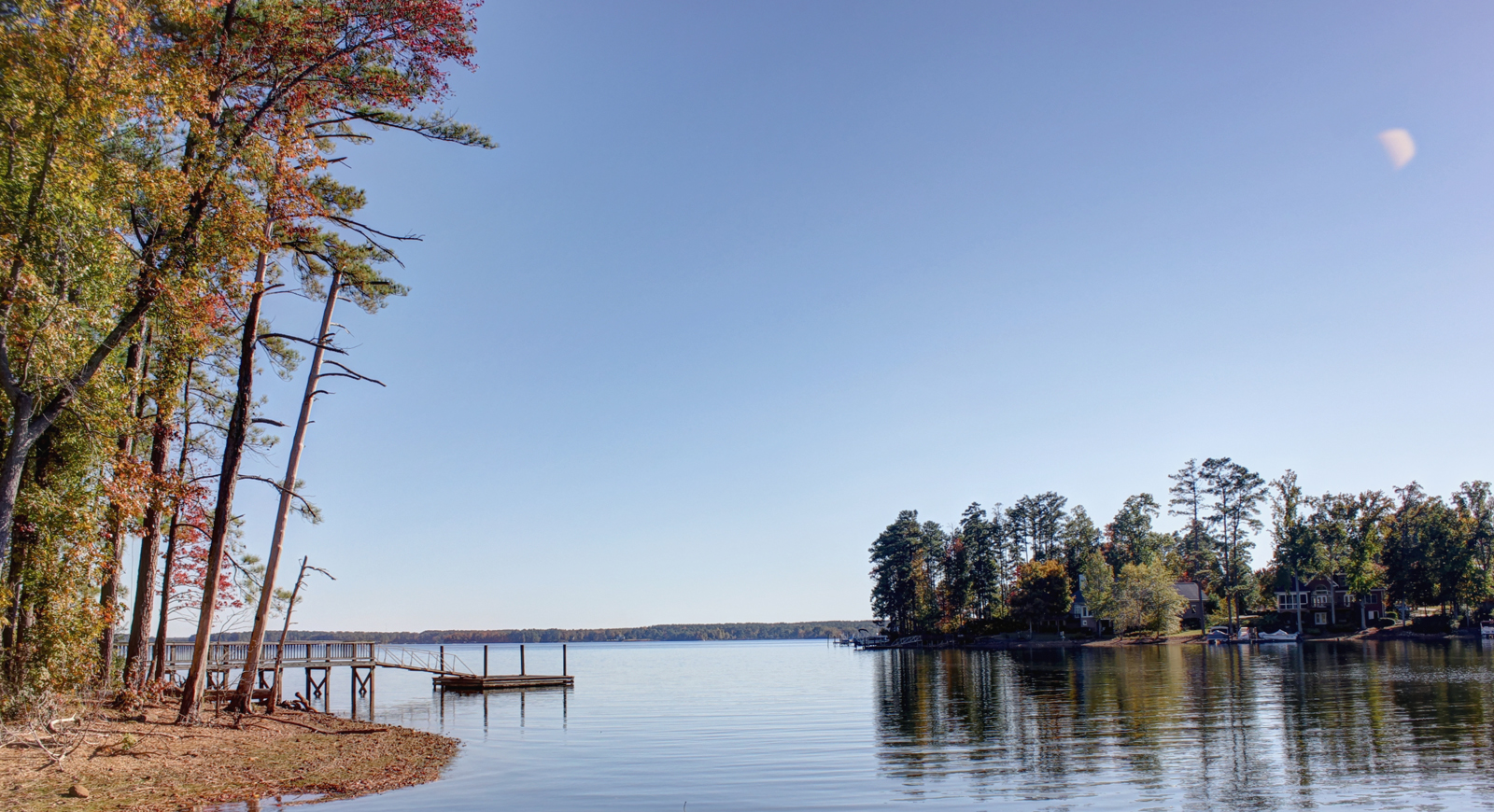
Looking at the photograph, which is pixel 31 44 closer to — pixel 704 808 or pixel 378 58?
pixel 378 58

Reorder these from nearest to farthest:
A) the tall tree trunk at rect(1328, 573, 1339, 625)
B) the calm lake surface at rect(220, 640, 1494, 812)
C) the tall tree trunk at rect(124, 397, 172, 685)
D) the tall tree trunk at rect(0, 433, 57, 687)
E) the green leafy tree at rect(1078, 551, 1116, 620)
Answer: the calm lake surface at rect(220, 640, 1494, 812) < the tall tree trunk at rect(0, 433, 57, 687) < the tall tree trunk at rect(124, 397, 172, 685) < the green leafy tree at rect(1078, 551, 1116, 620) < the tall tree trunk at rect(1328, 573, 1339, 625)

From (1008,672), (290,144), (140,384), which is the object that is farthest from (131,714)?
(1008,672)

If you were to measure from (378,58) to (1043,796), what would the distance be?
70.4 ft

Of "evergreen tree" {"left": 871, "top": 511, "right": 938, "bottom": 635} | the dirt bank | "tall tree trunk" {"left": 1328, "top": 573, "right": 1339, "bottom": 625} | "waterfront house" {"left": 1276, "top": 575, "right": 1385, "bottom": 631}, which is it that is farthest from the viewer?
"evergreen tree" {"left": 871, "top": 511, "right": 938, "bottom": 635}

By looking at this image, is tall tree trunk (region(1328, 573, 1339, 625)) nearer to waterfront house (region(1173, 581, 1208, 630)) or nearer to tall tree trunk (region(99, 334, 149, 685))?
waterfront house (region(1173, 581, 1208, 630))

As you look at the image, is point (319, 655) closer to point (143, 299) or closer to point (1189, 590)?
point (143, 299)

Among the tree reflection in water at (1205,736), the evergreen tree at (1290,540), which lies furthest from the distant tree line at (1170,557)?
the tree reflection in water at (1205,736)

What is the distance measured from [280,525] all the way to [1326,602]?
10640 cm

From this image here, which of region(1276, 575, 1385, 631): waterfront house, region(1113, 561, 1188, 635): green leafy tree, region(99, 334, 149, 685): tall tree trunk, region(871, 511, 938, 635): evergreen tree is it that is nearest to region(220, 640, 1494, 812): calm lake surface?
region(99, 334, 149, 685): tall tree trunk

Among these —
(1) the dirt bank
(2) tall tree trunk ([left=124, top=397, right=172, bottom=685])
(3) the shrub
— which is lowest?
(3) the shrub

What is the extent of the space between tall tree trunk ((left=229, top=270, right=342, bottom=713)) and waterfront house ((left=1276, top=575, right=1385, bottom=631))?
335 feet

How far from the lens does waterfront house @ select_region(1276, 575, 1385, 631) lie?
96625 mm

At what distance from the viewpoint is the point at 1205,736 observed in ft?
79.4

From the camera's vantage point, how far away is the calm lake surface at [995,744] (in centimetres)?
1684
